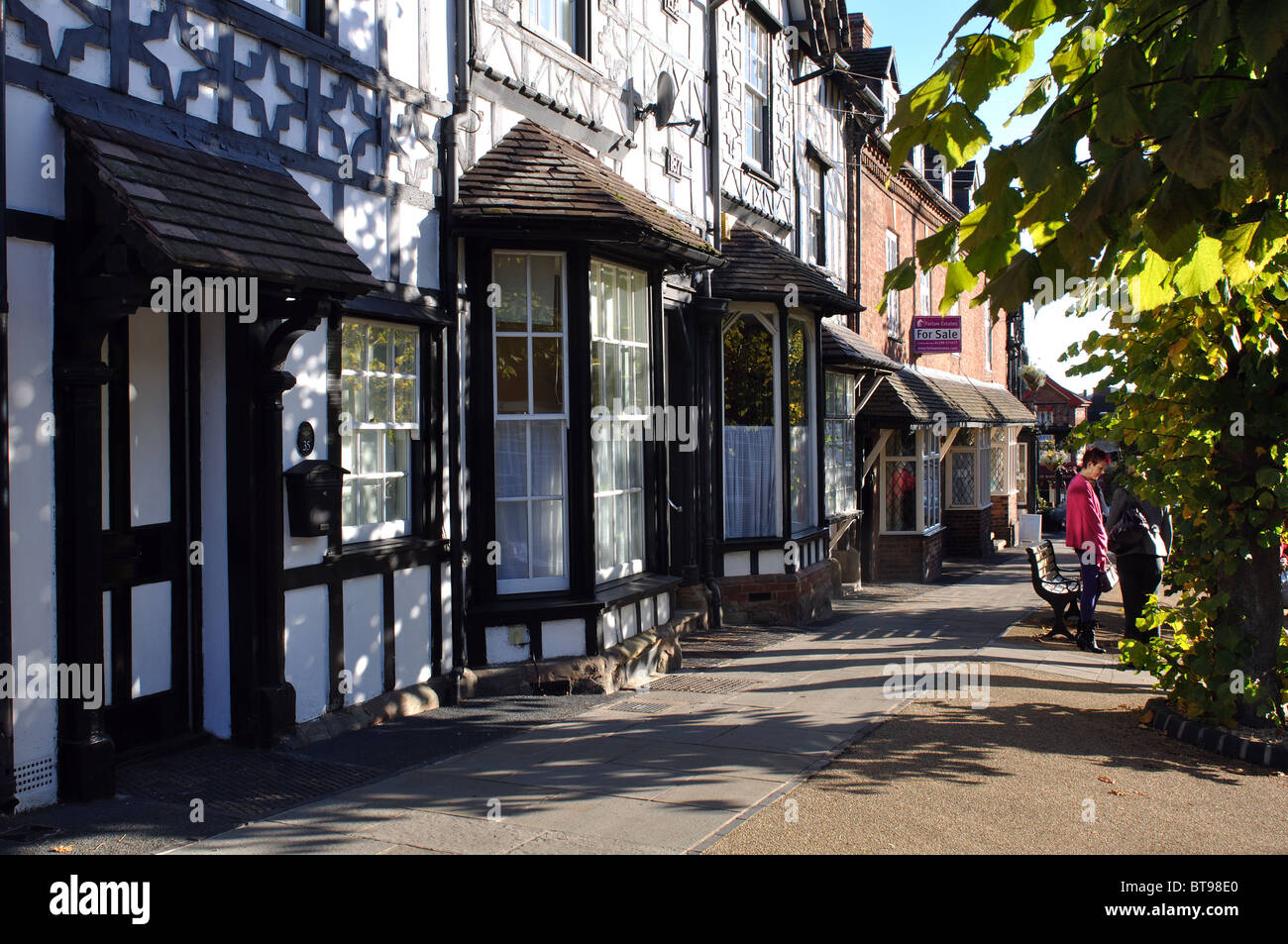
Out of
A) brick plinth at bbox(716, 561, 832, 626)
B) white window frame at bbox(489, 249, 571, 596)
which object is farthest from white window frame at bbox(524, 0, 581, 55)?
brick plinth at bbox(716, 561, 832, 626)

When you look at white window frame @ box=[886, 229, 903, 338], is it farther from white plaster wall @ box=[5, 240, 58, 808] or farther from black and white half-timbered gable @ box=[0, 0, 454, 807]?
white plaster wall @ box=[5, 240, 58, 808]

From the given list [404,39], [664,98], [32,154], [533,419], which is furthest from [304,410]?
[664,98]

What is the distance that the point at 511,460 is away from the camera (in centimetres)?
880

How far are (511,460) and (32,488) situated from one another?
3921 mm

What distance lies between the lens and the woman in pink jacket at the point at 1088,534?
11883 millimetres

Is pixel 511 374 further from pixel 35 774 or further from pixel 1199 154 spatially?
pixel 1199 154

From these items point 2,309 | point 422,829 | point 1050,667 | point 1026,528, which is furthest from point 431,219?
point 1026,528

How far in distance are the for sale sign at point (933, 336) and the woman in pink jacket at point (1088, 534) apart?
1080cm

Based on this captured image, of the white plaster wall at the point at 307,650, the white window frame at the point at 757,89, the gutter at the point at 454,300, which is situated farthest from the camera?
the white window frame at the point at 757,89

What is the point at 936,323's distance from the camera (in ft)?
75.5

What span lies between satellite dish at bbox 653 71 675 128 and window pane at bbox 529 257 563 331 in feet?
10.8

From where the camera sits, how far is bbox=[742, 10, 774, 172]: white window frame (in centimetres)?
1427

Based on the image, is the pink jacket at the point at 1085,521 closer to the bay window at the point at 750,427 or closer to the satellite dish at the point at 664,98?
the bay window at the point at 750,427
